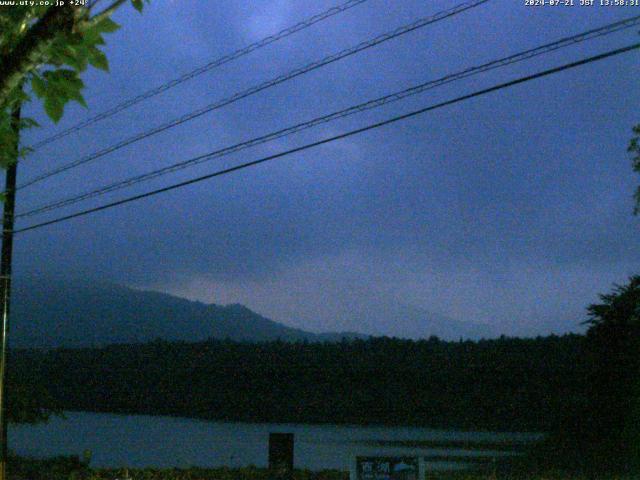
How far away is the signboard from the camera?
10445 millimetres

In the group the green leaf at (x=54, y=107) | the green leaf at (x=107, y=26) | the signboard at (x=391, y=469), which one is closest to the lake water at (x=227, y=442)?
the signboard at (x=391, y=469)

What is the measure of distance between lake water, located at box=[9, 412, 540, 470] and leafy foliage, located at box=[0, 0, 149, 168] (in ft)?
56.1

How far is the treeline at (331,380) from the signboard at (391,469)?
24.5 meters

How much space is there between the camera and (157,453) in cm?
2666

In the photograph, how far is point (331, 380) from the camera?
46812mm

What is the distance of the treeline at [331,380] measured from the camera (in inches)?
1556

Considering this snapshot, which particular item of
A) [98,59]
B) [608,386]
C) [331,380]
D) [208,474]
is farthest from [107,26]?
[331,380]

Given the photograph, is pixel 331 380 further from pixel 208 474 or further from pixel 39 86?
pixel 39 86

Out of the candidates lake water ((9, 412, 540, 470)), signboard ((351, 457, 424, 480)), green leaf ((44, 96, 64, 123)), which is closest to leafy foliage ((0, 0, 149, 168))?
green leaf ((44, 96, 64, 123))

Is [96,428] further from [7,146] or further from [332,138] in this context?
[7,146]

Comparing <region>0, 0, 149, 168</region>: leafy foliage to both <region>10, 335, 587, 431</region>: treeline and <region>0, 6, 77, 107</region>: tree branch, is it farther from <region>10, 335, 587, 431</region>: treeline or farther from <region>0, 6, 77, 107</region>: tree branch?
<region>10, 335, 587, 431</region>: treeline

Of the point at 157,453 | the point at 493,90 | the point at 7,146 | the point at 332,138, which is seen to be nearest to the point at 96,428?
the point at 157,453

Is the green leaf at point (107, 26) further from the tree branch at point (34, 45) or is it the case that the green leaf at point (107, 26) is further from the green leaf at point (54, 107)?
the green leaf at point (54, 107)

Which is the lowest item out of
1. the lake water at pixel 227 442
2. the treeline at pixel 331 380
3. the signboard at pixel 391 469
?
the lake water at pixel 227 442
